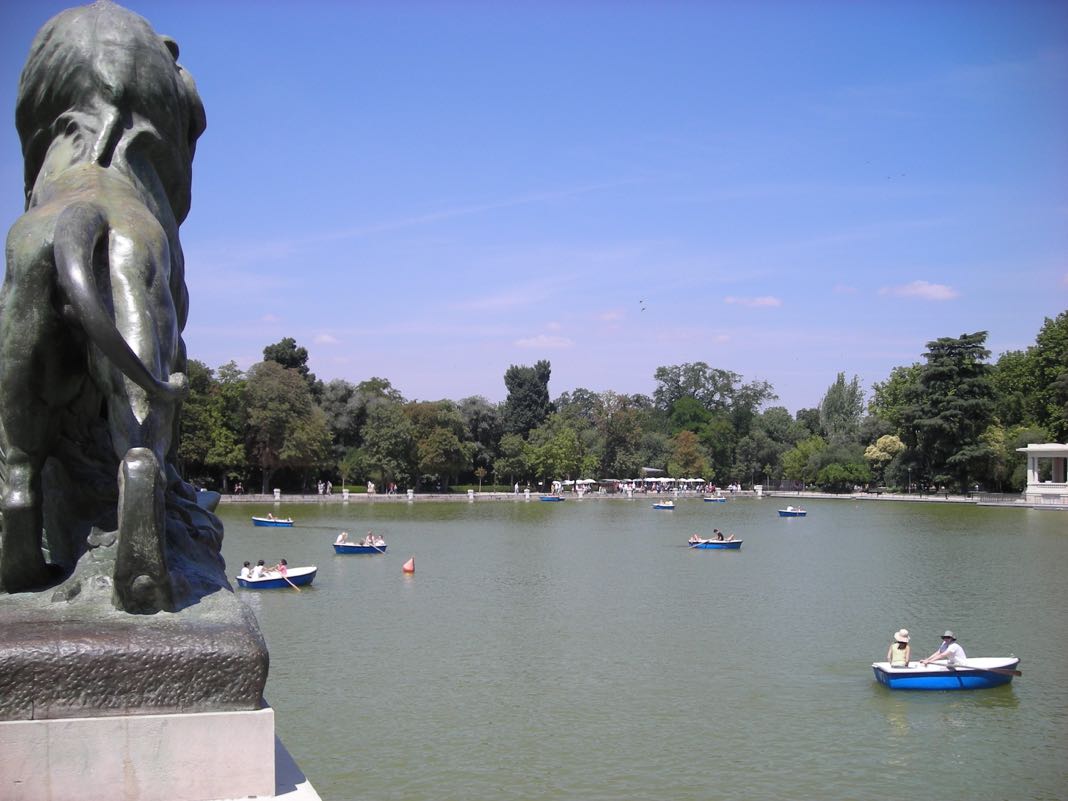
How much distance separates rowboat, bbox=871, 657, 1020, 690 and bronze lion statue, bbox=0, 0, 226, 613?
Answer: 12.4 m

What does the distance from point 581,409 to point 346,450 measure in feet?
124

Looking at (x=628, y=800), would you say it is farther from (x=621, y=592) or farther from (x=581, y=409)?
(x=581, y=409)

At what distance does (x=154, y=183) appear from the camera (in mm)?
4742

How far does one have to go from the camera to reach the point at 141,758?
3.35 m

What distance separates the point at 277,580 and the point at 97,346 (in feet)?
Answer: 72.2

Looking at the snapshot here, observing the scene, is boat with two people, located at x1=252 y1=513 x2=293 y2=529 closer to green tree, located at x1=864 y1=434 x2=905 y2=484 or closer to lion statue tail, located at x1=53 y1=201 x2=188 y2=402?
lion statue tail, located at x1=53 y1=201 x2=188 y2=402

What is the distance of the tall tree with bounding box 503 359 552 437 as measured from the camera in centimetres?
8181

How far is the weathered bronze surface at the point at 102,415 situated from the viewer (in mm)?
3467

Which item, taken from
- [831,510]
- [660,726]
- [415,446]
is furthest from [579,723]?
[415,446]

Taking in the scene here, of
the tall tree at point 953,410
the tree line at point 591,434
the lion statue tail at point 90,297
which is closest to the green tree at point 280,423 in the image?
the tree line at point 591,434

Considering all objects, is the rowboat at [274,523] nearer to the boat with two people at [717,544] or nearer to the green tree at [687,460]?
the boat with two people at [717,544]

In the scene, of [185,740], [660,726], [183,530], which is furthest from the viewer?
[660,726]

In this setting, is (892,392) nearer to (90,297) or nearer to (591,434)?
(591,434)

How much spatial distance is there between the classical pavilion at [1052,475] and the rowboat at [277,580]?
147ft
